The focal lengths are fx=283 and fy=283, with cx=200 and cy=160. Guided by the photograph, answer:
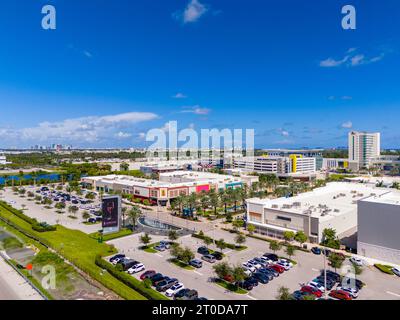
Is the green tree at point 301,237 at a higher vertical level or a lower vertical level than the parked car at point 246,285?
higher

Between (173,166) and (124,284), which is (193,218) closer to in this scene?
(124,284)

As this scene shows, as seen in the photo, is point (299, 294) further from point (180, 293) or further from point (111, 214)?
point (111, 214)

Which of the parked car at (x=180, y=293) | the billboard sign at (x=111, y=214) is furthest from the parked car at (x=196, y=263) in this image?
the billboard sign at (x=111, y=214)

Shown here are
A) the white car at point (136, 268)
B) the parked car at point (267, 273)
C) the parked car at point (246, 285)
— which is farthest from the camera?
the white car at point (136, 268)

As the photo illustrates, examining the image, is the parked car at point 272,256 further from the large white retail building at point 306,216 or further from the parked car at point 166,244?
the parked car at point 166,244

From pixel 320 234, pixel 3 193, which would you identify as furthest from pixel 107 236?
pixel 3 193
